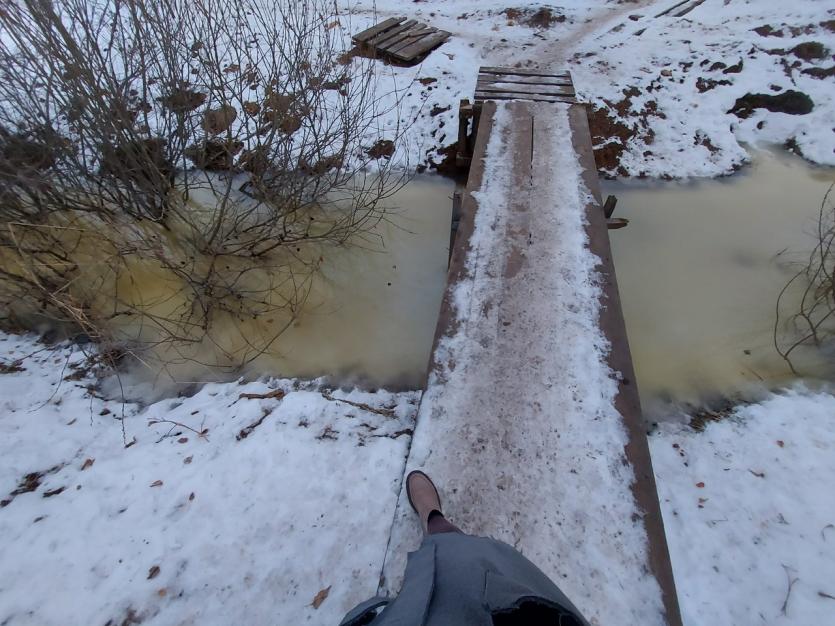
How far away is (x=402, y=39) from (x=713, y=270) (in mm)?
6241

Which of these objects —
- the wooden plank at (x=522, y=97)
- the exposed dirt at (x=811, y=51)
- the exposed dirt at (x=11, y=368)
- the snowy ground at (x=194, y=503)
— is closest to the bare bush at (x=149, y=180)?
the exposed dirt at (x=11, y=368)

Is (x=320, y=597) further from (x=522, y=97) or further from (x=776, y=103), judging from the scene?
(x=776, y=103)

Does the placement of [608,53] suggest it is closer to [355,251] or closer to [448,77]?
[448,77]

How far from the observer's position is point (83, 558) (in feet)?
8.09

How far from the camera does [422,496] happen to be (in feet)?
6.26

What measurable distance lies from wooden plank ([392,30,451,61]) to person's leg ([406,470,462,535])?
7139 millimetres

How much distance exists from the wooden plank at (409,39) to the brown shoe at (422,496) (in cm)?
726

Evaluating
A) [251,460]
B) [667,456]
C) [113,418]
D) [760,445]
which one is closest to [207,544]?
[251,460]

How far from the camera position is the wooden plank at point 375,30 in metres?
7.41

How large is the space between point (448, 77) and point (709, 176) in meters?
4.03

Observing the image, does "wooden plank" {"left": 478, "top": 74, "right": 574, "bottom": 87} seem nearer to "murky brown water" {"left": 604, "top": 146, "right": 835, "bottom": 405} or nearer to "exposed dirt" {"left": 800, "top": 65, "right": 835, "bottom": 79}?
"murky brown water" {"left": 604, "top": 146, "right": 835, "bottom": 405}

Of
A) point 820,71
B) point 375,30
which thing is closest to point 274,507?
point 375,30

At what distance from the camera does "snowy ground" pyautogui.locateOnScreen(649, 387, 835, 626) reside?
7.59 feet

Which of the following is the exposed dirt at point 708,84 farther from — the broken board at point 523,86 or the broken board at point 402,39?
the broken board at point 402,39
